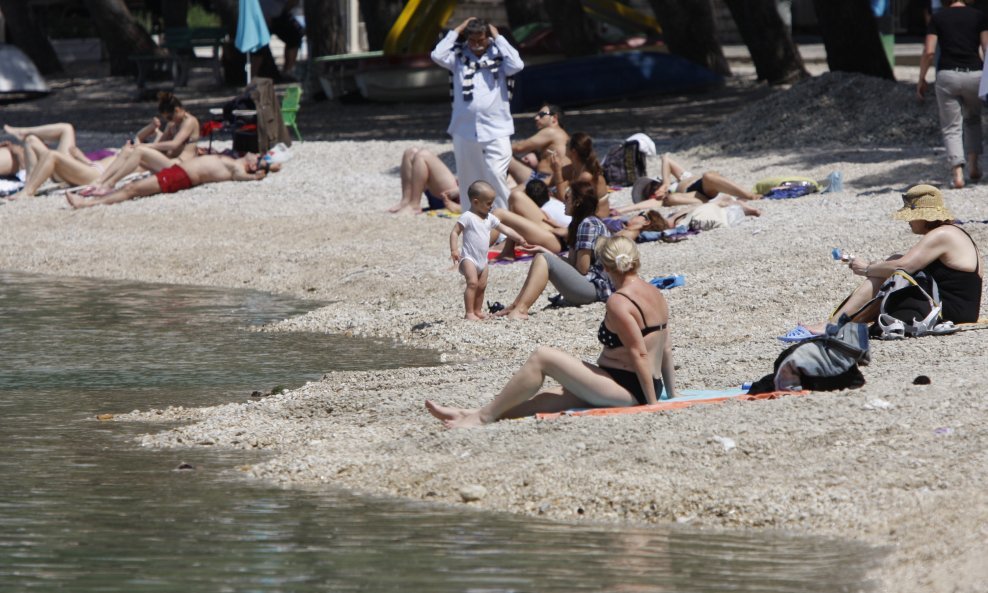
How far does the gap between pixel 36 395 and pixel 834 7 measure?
516 inches

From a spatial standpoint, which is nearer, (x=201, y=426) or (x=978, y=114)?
(x=201, y=426)

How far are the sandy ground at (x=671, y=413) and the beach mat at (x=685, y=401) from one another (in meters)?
0.08

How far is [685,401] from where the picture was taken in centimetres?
743

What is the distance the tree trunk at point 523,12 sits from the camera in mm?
28547

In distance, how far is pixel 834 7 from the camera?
1939 cm

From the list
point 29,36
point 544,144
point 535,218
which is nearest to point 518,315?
point 535,218

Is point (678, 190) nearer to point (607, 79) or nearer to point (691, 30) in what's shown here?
point (607, 79)

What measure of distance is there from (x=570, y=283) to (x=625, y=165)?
17.3ft

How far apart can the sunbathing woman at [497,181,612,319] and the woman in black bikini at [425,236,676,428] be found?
3.31m

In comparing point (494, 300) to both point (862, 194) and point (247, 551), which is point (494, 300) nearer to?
point (862, 194)

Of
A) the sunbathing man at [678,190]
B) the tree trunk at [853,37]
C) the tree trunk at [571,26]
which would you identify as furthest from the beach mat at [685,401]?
the tree trunk at [571,26]

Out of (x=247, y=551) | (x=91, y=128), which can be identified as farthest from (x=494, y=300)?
(x=91, y=128)

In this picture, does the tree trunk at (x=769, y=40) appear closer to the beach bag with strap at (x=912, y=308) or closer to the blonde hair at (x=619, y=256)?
the beach bag with strap at (x=912, y=308)

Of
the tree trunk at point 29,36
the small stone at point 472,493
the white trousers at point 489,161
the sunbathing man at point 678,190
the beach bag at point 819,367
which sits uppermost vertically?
the beach bag at point 819,367
